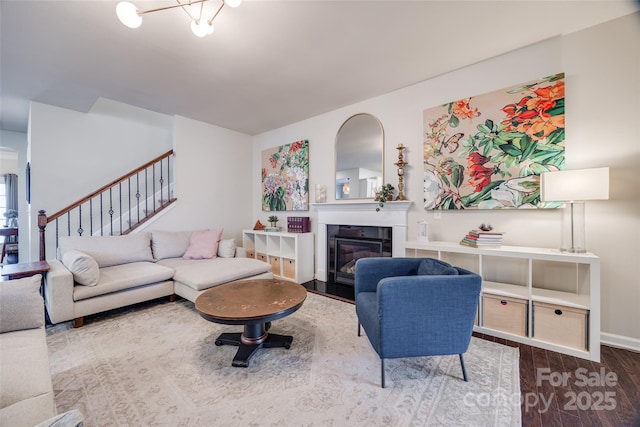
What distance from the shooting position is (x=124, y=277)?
2754 millimetres

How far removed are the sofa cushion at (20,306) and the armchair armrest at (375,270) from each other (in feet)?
7.04

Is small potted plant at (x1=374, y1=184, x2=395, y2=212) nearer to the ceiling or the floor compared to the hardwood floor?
nearer to the ceiling

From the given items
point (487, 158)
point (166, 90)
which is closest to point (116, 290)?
point (166, 90)

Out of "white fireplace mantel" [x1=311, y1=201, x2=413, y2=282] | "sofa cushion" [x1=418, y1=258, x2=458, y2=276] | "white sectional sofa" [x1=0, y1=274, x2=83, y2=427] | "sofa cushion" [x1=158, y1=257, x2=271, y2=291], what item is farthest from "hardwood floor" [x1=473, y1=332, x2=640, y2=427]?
"sofa cushion" [x1=158, y1=257, x2=271, y2=291]

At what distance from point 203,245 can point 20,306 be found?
2288 mm

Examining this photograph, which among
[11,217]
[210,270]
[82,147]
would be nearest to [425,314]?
[210,270]

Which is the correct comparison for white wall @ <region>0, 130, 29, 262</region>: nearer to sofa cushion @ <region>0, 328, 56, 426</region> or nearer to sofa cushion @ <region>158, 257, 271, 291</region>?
sofa cushion @ <region>158, 257, 271, 291</region>

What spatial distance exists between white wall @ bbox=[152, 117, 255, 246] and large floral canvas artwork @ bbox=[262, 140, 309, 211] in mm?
495

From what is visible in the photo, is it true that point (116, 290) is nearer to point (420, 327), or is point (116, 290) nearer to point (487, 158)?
point (420, 327)

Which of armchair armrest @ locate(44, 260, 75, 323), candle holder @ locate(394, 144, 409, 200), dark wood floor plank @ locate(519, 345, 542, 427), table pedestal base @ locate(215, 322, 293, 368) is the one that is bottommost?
dark wood floor plank @ locate(519, 345, 542, 427)

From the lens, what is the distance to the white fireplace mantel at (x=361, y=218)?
317 centimetres

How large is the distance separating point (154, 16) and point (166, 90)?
142cm

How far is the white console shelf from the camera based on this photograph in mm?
1938

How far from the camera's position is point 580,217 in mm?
2205
